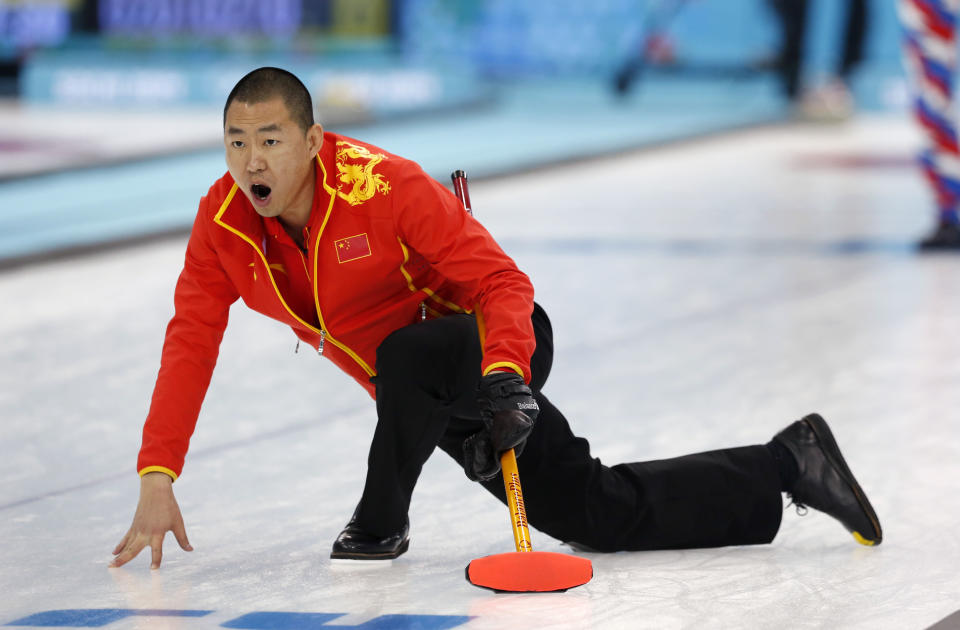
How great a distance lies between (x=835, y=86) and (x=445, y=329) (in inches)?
565

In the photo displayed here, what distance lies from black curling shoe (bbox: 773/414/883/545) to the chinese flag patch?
3.13ft

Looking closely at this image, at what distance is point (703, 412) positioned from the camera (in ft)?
14.3

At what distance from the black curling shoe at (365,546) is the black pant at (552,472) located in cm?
2

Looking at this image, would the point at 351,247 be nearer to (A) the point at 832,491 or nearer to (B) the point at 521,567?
(B) the point at 521,567

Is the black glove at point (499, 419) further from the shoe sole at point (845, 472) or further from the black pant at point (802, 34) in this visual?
the black pant at point (802, 34)

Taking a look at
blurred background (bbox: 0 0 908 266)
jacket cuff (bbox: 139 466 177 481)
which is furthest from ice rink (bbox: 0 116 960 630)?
blurred background (bbox: 0 0 908 266)

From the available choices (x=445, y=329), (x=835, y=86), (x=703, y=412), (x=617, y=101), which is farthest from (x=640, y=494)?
(x=617, y=101)

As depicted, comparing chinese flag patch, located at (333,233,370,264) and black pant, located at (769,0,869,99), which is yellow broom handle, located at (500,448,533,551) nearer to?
chinese flag patch, located at (333,233,370,264)

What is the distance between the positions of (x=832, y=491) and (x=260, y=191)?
126 centimetres

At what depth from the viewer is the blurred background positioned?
53.9 feet

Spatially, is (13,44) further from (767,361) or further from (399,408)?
(399,408)

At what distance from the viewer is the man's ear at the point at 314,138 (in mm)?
2730

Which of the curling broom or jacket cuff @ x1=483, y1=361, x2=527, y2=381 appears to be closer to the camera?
jacket cuff @ x1=483, y1=361, x2=527, y2=381

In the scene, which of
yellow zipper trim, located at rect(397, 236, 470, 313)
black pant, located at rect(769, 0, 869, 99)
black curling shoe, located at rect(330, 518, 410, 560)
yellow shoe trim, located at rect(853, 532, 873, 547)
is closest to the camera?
yellow zipper trim, located at rect(397, 236, 470, 313)
